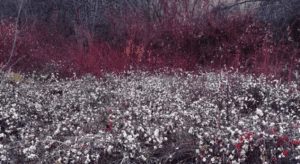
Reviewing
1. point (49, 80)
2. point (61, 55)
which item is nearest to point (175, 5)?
point (61, 55)

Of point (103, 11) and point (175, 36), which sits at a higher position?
point (103, 11)

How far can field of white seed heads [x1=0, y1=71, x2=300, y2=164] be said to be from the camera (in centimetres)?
427

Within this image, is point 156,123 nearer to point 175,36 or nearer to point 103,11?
point 175,36

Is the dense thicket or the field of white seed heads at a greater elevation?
the dense thicket

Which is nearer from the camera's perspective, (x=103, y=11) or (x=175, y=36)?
(x=175, y=36)

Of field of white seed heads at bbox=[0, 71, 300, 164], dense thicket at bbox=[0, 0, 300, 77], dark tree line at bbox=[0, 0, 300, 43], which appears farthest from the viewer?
dark tree line at bbox=[0, 0, 300, 43]

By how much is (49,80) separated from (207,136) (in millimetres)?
5719

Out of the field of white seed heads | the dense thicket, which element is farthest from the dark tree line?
the field of white seed heads

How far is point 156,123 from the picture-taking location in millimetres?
5176

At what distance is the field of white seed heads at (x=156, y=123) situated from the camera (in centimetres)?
427

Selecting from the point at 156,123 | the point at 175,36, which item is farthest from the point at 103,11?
the point at 156,123

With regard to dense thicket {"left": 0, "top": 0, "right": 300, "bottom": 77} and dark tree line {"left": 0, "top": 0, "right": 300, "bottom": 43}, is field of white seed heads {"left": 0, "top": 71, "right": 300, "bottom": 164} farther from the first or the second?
dark tree line {"left": 0, "top": 0, "right": 300, "bottom": 43}

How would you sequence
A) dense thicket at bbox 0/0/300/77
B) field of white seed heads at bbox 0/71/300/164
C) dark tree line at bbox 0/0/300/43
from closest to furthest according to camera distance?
field of white seed heads at bbox 0/71/300/164 < dense thicket at bbox 0/0/300/77 < dark tree line at bbox 0/0/300/43

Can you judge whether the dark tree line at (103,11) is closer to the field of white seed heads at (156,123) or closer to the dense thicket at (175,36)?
the dense thicket at (175,36)
